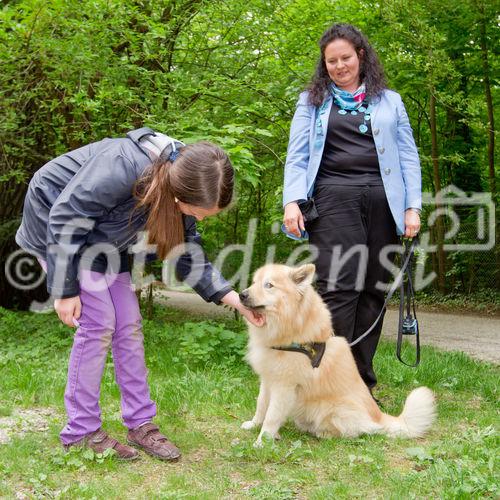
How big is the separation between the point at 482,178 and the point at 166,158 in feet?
38.9

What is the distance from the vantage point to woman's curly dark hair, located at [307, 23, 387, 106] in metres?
3.75

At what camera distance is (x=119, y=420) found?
363cm

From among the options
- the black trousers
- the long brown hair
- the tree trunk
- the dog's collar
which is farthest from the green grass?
the tree trunk

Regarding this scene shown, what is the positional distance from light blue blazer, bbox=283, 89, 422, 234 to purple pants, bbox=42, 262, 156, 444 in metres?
1.23

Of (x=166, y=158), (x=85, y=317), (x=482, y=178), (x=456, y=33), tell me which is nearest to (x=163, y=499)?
(x=85, y=317)

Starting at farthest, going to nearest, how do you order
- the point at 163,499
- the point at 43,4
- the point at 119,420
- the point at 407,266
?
the point at 43,4
the point at 407,266
the point at 119,420
the point at 163,499

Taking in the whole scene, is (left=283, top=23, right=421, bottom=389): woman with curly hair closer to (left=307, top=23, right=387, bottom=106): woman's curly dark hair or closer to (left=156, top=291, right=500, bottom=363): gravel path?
(left=307, top=23, right=387, bottom=106): woman's curly dark hair

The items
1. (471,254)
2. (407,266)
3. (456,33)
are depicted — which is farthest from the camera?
(471,254)

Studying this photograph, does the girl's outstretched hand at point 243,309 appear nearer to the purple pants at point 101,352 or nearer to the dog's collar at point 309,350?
the dog's collar at point 309,350

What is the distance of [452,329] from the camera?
9281 mm

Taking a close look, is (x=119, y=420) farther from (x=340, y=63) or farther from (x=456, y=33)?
(x=456, y=33)

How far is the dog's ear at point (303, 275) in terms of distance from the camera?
3354 millimetres

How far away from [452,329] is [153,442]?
7.11 m

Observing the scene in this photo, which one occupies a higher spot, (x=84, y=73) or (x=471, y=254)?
(x=84, y=73)
